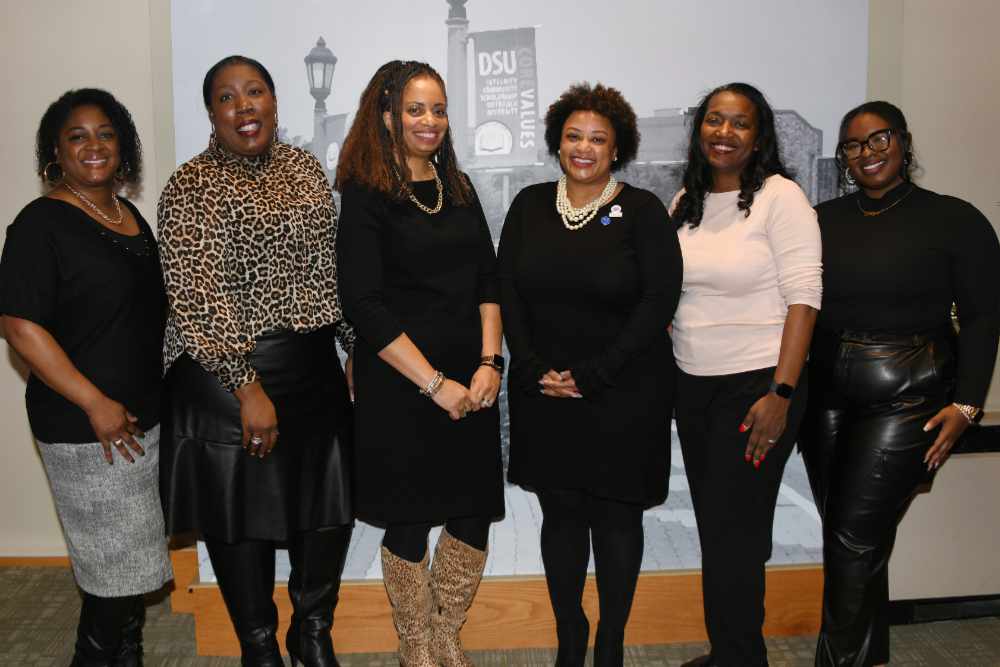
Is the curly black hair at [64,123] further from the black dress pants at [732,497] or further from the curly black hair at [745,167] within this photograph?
the black dress pants at [732,497]

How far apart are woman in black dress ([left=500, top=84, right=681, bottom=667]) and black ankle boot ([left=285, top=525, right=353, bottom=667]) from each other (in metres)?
0.58

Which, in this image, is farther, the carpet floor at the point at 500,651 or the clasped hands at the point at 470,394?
the carpet floor at the point at 500,651

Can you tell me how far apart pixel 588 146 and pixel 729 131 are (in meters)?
0.38

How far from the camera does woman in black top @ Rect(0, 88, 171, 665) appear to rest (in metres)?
1.95

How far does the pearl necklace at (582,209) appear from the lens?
7.25 feet

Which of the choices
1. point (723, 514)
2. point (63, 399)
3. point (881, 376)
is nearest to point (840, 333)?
point (881, 376)

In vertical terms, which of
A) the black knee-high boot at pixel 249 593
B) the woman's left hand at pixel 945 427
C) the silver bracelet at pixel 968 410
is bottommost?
the black knee-high boot at pixel 249 593

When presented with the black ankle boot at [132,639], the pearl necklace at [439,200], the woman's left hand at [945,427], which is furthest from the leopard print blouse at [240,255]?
the woman's left hand at [945,427]

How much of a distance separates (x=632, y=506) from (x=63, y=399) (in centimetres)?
153

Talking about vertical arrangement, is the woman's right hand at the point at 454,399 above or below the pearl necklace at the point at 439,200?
below

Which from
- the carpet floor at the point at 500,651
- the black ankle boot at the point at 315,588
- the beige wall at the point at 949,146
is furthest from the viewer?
the beige wall at the point at 949,146

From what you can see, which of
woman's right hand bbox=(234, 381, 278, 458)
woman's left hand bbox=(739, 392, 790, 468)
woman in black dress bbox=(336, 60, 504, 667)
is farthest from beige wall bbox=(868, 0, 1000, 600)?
woman's right hand bbox=(234, 381, 278, 458)

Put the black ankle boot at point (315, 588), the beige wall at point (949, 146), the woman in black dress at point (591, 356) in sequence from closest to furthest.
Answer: the woman in black dress at point (591, 356) → the black ankle boot at point (315, 588) → the beige wall at point (949, 146)

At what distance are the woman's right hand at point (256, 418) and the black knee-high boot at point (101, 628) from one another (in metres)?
0.59
